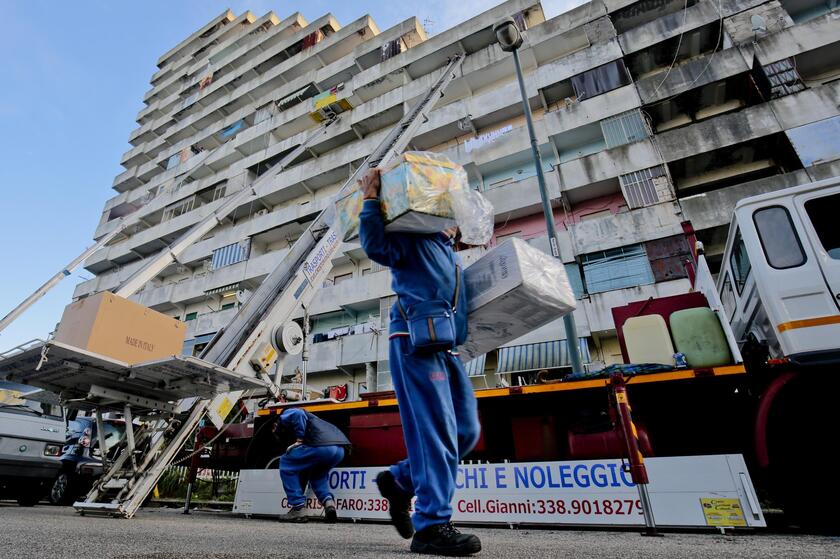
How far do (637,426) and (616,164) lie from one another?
1412 centimetres

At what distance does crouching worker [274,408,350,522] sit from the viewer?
487cm

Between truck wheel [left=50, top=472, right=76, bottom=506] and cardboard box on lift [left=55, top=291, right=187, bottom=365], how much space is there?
4.04m

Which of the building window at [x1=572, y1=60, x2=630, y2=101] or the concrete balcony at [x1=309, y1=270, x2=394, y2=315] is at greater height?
the building window at [x1=572, y1=60, x2=630, y2=101]

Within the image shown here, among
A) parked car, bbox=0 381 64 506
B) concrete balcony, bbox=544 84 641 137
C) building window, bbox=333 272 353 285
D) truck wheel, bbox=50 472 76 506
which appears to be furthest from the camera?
building window, bbox=333 272 353 285

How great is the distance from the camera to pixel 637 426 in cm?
395

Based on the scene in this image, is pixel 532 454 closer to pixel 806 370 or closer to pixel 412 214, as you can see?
pixel 806 370

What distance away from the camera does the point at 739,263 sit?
14.4ft

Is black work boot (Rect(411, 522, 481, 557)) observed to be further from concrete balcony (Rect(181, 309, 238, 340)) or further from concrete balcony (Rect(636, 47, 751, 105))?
concrete balcony (Rect(181, 309, 238, 340))

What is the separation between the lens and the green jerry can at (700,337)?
417 centimetres

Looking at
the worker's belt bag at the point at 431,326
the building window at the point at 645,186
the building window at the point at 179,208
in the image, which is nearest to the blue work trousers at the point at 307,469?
the worker's belt bag at the point at 431,326

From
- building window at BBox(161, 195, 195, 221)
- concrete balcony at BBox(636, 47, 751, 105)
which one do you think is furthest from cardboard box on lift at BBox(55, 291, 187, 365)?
building window at BBox(161, 195, 195, 221)

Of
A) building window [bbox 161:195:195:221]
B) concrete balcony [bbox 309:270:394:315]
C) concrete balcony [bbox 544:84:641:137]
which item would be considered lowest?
concrete balcony [bbox 309:270:394:315]

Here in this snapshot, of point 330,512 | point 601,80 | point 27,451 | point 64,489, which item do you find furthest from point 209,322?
point 601,80

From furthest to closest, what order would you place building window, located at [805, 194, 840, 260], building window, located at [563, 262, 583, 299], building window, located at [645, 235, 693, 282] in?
building window, located at [563, 262, 583, 299] → building window, located at [645, 235, 693, 282] → building window, located at [805, 194, 840, 260]
